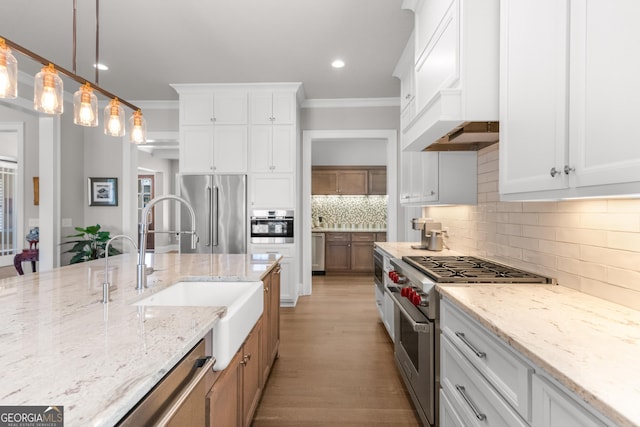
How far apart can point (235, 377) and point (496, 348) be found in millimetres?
1055

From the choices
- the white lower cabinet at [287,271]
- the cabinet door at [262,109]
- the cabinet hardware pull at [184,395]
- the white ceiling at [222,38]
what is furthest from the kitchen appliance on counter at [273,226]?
the cabinet hardware pull at [184,395]

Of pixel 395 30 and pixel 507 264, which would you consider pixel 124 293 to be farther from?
pixel 395 30

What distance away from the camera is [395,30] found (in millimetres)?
3133

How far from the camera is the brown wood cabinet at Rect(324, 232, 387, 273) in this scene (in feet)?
21.7

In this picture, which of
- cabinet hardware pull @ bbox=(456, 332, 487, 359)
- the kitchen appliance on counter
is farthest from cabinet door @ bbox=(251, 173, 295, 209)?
cabinet hardware pull @ bbox=(456, 332, 487, 359)

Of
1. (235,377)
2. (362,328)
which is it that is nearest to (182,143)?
(362,328)

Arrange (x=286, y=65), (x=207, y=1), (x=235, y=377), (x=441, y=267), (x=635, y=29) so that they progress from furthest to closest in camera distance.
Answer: (x=286, y=65)
(x=207, y=1)
(x=441, y=267)
(x=235, y=377)
(x=635, y=29)

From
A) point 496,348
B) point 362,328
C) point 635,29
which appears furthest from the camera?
point 362,328

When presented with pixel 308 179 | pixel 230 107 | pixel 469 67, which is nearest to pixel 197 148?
pixel 230 107

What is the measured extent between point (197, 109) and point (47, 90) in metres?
2.83

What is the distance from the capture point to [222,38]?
10.8 feet

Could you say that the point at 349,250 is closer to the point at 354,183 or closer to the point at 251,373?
the point at 354,183

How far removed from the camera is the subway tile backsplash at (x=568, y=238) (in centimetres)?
129

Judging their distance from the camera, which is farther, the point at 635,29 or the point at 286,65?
the point at 286,65
